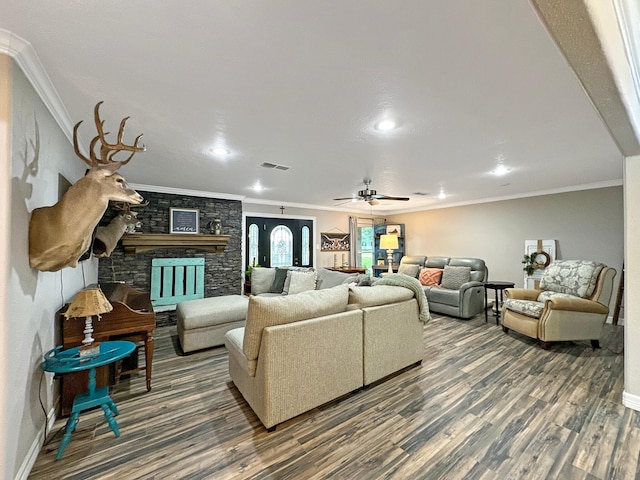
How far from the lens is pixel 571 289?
3832 mm

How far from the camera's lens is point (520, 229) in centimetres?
555

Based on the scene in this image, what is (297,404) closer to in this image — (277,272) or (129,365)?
(129,365)

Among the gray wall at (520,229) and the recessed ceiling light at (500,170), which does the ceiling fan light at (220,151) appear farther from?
the gray wall at (520,229)

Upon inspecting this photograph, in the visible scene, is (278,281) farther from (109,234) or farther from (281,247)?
(109,234)

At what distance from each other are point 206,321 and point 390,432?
2.50m

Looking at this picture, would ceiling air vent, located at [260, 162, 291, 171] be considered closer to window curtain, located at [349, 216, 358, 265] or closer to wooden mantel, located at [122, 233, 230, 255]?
wooden mantel, located at [122, 233, 230, 255]

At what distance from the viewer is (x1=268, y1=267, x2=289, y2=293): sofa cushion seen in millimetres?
4691

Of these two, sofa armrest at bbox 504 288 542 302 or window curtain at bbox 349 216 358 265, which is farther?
window curtain at bbox 349 216 358 265

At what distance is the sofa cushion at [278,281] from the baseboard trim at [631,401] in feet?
13.5

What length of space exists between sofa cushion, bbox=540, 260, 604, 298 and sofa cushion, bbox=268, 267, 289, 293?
429 centimetres

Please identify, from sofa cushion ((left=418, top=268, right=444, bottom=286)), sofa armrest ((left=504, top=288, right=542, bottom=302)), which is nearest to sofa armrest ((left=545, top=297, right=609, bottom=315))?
sofa armrest ((left=504, top=288, right=542, bottom=302))

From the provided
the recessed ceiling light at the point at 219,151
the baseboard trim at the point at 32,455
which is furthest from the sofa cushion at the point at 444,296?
the baseboard trim at the point at 32,455

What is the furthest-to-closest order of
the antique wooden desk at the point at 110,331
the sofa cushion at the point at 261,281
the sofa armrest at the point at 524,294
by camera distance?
the sofa cushion at the point at 261,281 → the sofa armrest at the point at 524,294 → the antique wooden desk at the point at 110,331

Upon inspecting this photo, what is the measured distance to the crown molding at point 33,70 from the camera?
135 centimetres
